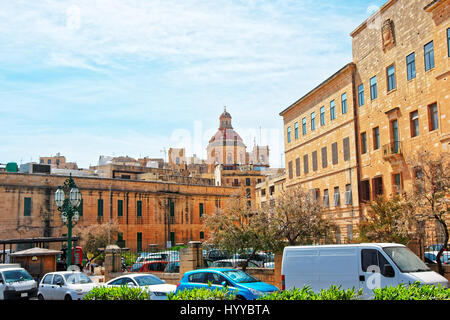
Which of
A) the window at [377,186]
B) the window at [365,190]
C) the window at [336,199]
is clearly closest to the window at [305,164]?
the window at [336,199]

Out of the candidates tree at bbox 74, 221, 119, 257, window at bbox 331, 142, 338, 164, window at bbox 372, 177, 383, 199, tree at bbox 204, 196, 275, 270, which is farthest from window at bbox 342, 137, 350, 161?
tree at bbox 74, 221, 119, 257

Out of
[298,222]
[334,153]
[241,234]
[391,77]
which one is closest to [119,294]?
[241,234]

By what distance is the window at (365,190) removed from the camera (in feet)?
107

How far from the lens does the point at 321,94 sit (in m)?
38.6

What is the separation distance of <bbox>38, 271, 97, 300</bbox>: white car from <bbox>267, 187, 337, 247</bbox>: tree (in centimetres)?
930

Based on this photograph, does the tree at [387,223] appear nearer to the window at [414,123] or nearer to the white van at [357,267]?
the white van at [357,267]

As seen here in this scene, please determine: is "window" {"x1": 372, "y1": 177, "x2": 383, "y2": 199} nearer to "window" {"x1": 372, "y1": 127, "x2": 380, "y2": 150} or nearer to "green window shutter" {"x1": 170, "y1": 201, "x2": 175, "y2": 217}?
"window" {"x1": 372, "y1": 127, "x2": 380, "y2": 150}

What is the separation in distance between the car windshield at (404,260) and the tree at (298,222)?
10.1m

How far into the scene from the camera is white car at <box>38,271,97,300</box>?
18750mm

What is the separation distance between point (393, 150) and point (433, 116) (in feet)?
12.0
